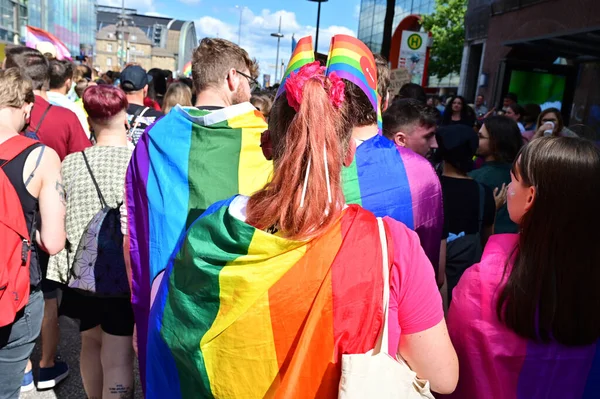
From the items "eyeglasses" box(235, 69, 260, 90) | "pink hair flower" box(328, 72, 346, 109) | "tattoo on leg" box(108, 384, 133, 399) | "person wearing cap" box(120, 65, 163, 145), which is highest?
"eyeglasses" box(235, 69, 260, 90)

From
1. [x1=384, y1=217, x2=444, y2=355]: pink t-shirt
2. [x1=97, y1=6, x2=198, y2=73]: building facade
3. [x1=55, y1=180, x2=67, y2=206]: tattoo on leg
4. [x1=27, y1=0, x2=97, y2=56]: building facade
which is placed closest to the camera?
[x1=384, y1=217, x2=444, y2=355]: pink t-shirt

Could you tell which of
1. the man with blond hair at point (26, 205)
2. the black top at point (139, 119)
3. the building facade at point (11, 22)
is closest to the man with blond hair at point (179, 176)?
the man with blond hair at point (26, 205)

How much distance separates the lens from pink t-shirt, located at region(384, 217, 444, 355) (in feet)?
4.13

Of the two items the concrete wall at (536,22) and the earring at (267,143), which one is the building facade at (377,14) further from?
the earring at (267,143)

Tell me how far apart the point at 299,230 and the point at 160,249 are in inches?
39.3

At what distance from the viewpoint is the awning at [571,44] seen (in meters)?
7.09

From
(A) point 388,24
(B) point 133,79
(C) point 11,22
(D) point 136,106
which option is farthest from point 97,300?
(C) point 11,22

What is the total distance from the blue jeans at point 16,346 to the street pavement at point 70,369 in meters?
0.84

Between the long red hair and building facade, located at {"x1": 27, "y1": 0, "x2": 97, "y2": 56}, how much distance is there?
4192 cm

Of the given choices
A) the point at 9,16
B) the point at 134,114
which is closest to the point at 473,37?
the point at 134,114

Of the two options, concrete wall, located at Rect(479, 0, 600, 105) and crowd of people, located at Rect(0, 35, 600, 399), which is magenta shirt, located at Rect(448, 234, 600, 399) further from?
concrete wall, located at Rect(479, 0, 600, 105)

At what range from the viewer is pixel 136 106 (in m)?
4.73

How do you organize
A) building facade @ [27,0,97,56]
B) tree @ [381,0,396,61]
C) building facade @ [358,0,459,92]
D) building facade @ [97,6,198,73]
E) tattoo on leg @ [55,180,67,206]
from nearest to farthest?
tattoo on leg @ [55,180,67,206], tree @ [381,0,396,61], building facade @ [358,0,459,92], building facade @ [27,0,97,56], building facade @ [97,6,198,73]

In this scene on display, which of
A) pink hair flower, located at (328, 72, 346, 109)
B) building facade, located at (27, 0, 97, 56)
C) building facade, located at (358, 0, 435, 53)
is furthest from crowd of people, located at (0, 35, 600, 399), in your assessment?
building facade, located at (358, 0, 435, 53)
